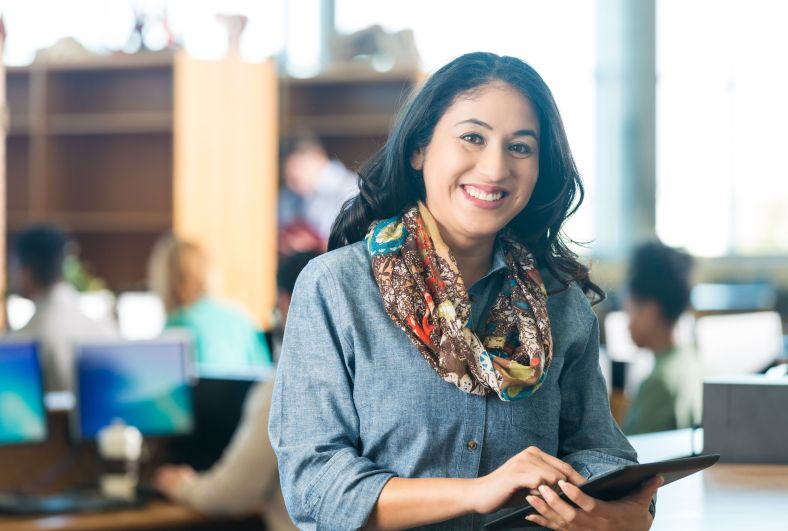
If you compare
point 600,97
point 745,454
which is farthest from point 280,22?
point 745,454

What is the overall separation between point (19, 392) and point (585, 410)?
229cm

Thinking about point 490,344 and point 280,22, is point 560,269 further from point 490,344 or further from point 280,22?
point 280,22

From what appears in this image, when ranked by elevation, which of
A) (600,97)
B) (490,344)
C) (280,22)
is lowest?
(490,344)

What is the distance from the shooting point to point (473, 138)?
1.42 meters

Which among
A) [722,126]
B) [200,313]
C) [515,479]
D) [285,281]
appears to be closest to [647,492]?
[515,479]

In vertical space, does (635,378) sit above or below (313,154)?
below

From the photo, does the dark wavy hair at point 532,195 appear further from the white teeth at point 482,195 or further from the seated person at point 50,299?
the seated person at point 50,299

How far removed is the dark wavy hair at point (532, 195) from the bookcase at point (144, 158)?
184 inches

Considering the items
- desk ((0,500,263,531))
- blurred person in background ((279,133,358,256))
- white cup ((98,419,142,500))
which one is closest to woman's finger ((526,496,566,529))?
desk ((0,500,263,531))

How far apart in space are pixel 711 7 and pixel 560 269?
263 inches

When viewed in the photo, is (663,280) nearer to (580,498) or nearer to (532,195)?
(532,195)

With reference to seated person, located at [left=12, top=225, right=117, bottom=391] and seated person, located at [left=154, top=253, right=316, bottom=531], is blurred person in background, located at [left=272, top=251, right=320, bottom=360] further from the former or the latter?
seated person, located at [left=12, top=225, right=117, bottom=391]

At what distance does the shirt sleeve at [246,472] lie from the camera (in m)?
2.93

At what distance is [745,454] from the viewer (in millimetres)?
1878
